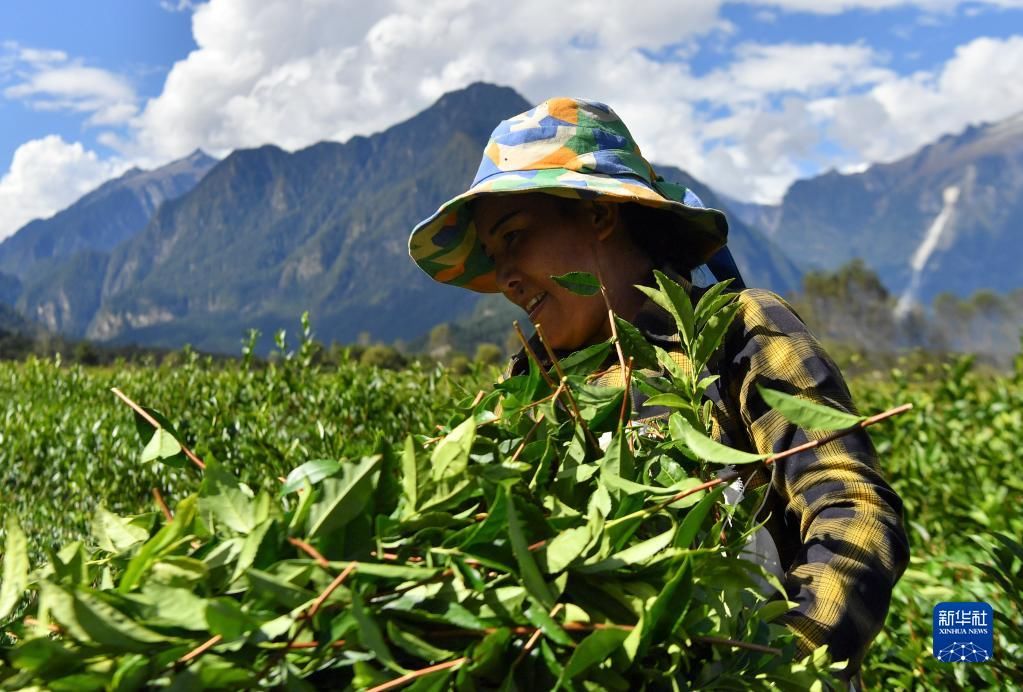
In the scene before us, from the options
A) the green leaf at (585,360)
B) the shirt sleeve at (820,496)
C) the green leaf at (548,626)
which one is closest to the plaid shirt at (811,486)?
the shirt sleeve at (820,496)

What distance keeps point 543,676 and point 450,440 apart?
293 mm

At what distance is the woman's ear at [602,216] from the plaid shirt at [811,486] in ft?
1.26

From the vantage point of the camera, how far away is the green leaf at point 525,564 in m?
0.84

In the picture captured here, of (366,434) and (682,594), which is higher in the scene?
(682,594)

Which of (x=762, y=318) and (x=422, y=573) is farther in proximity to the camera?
(x=762, y=318)

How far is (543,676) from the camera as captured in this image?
0.88 metres

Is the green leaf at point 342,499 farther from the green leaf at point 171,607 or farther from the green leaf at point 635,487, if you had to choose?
the green leaf at point 635,487

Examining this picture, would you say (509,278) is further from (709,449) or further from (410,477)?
(410,477)

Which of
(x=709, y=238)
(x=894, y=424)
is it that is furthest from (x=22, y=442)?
(x=894, y=424)

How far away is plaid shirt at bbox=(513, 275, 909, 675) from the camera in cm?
159

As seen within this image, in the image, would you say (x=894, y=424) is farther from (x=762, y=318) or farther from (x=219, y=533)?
(x=219, y=533)

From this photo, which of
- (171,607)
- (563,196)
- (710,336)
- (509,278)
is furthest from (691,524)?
(509,278)

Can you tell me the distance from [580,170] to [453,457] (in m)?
1.54

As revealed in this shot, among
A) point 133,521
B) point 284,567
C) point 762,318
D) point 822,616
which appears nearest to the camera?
point 284,567
